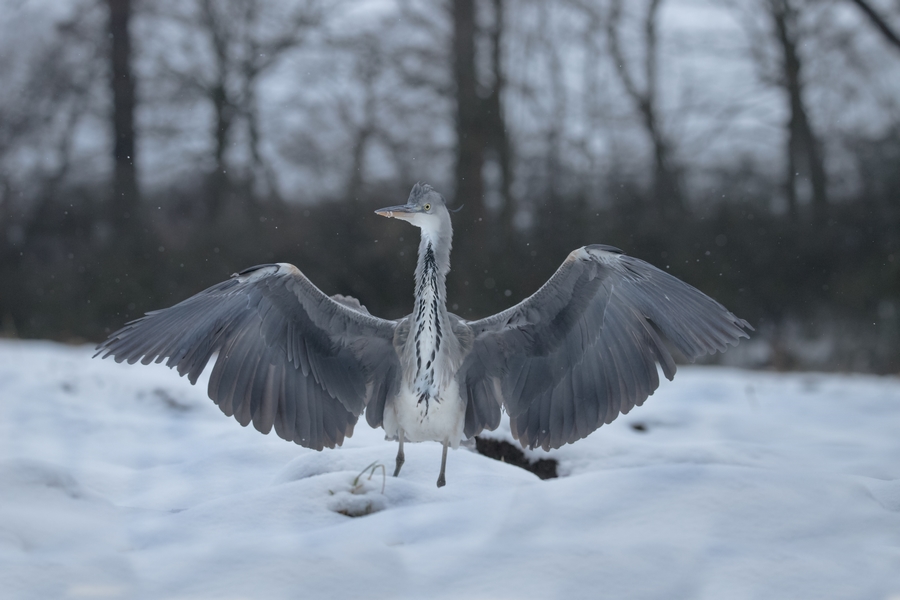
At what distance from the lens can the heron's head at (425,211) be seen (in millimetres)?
3631

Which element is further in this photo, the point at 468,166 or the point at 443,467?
the point at 468,166

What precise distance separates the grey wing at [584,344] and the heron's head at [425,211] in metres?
0.50

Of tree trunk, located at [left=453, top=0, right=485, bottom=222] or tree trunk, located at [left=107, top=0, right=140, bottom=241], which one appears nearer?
tree trunk, located at [left=453, top=0, right=485, bottom=222]

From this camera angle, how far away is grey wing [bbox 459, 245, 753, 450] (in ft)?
10.8

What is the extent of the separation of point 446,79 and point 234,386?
326 inches

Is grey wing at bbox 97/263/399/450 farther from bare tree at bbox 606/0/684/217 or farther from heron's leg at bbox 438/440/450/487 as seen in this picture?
bare tree at bbox 606/0/684/217

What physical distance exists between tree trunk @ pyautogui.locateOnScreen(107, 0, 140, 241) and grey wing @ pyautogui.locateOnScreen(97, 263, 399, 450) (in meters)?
7.93

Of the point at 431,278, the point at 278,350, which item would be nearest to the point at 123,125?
the point at 278,350

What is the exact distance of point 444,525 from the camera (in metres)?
2.69

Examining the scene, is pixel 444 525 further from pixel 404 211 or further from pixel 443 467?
pixel 404 211

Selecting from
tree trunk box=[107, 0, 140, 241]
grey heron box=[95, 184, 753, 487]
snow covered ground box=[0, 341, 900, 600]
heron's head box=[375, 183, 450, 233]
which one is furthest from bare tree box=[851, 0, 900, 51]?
tree trunk box=[107, 0, 140, 241]

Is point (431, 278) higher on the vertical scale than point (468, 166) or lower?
lower

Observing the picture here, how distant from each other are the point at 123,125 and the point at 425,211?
9034 millimetres

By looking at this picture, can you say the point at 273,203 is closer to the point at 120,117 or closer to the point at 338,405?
the point at 120,117
